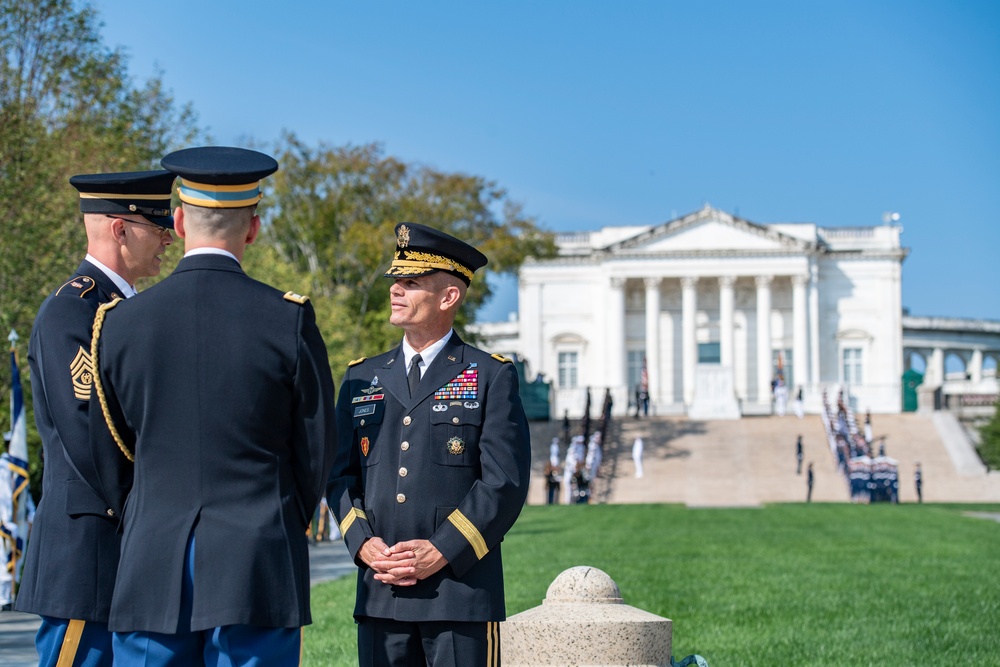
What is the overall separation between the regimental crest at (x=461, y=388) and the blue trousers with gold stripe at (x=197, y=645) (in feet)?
4.93

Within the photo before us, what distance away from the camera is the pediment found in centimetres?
7781

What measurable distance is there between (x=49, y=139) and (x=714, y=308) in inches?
2357

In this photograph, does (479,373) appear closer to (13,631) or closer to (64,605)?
(64,605)

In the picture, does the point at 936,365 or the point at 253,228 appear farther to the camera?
the point at 936,365

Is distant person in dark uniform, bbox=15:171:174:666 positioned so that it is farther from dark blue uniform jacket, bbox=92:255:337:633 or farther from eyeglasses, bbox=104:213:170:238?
dark blue uniform jacket, bbox=92:255:337:633

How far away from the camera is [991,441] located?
2480 inches

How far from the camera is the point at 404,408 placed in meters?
5.57

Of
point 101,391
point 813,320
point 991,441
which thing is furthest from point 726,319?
point 101,391

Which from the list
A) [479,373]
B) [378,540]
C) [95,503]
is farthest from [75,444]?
[479,373]

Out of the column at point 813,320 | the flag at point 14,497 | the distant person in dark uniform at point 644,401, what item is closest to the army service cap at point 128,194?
the flag at point 14,497

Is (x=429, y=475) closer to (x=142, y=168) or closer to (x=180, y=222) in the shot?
(x=180, y=222)

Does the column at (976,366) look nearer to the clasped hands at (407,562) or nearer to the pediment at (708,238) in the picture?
the pediment at (708,238)

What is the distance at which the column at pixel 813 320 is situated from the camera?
7719 cm

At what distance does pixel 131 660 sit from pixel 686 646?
713cm
